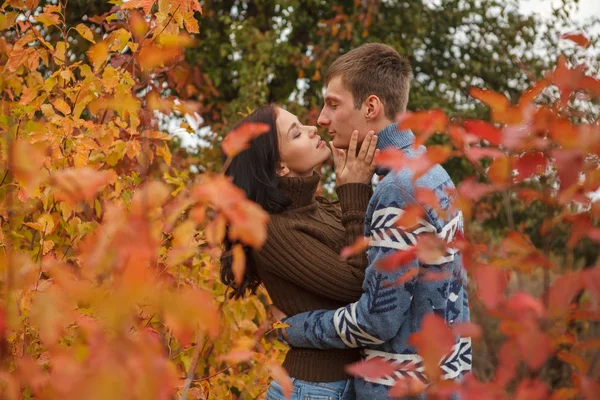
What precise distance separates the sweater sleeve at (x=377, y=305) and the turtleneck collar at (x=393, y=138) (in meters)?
0.30

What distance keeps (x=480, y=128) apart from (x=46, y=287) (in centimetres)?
135

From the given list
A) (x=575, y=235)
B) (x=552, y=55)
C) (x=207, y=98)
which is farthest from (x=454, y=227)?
(x=552, y=55)

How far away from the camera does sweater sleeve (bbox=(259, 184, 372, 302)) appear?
209 cm

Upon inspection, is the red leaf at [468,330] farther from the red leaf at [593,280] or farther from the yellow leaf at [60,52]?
the yellow leaf at [60,52]

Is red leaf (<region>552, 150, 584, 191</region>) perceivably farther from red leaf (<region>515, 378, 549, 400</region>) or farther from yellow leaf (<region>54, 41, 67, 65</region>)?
yellow leaf (<region>54, 41, 67, 65</region>)

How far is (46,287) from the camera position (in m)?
1.98

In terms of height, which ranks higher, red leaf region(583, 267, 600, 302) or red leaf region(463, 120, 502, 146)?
red leaf region(463, 120, 502, 146)

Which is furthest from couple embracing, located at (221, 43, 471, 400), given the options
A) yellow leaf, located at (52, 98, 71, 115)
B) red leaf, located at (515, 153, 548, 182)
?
yellow leaf, located at (52, 98, 71, 115)

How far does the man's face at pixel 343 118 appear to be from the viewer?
2.34 meters

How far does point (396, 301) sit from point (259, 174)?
709 mm

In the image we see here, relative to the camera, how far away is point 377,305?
188 cm

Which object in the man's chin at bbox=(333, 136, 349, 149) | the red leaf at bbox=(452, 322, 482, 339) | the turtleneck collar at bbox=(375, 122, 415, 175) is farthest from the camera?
the man's chin at bbox=(333, 136, 349, 149)

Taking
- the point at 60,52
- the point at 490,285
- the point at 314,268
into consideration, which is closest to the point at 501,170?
the point at 490,285

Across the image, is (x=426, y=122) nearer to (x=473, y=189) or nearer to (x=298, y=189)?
(x=473, y=189)
